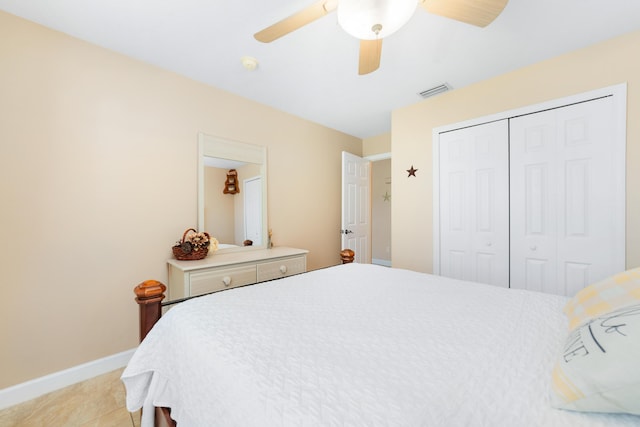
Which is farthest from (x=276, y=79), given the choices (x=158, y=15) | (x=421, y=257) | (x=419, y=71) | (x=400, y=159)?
(x=421, y=257)

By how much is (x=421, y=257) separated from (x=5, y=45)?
12.2 ft

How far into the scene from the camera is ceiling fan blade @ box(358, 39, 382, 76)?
5.07 ft

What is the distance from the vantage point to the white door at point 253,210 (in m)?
2.83

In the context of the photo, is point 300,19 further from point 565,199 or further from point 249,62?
point 565,199

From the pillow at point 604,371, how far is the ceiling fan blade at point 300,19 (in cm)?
160

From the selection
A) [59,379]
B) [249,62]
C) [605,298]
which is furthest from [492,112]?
[59,379]

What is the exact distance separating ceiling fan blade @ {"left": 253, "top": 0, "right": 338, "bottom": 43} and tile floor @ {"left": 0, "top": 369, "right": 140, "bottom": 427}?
234 centimetres

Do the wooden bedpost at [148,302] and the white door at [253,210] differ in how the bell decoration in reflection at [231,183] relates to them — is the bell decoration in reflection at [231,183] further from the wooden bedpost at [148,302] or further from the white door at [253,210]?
the wooden bedpost at [148,302]

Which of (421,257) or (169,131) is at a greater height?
(169,131)

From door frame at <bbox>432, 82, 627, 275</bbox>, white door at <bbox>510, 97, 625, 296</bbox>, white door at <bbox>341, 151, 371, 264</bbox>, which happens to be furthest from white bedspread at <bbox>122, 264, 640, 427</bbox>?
white door at <bbox>341, 151, 371, 264</bbox>

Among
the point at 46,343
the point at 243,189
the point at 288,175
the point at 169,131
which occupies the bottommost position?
the point at 46,343

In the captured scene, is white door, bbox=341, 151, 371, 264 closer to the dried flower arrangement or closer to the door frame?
the door frame

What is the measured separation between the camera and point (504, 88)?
239 centimetres

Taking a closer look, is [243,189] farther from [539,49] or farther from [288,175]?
[539,49]
